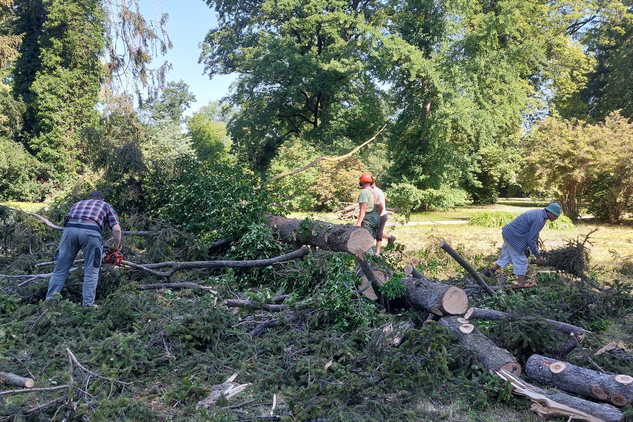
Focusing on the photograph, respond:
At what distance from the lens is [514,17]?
67.3 feet

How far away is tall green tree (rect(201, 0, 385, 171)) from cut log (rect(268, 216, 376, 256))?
14.1 metres

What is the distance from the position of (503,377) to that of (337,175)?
47.2 ft

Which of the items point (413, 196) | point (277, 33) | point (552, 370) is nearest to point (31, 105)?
point (277, 33)

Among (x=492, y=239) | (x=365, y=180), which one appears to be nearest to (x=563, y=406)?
(x=365, y=180)

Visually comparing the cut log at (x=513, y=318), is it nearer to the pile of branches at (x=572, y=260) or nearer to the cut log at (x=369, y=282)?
the cut log at (x=369, y=282)

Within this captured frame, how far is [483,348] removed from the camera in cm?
412

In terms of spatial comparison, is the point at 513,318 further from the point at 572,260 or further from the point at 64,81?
the point at 64,81

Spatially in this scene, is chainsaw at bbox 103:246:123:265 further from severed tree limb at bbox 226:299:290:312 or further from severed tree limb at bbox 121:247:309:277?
severed tree limb at bbox 226:299:290:312

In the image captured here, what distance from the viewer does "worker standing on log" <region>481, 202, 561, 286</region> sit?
6.55m

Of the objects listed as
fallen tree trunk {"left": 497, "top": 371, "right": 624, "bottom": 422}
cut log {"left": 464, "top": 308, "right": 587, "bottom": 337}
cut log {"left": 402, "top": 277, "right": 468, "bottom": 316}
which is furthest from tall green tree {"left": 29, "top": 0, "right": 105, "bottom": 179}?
fallen tree trunk {"left": 497, "top": 371, "right": 624, "bottom": 422}

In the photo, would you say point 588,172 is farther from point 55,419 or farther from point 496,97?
point 55,419

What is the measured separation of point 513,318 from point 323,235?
2.65 meters

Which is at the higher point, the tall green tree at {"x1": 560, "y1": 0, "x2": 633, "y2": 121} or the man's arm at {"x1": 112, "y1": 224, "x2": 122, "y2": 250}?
the tall green tree at {"x1": 560, "y1": 0, "x2": 633, "y2": 121}

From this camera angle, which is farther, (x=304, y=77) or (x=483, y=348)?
(x=304, y=77)
